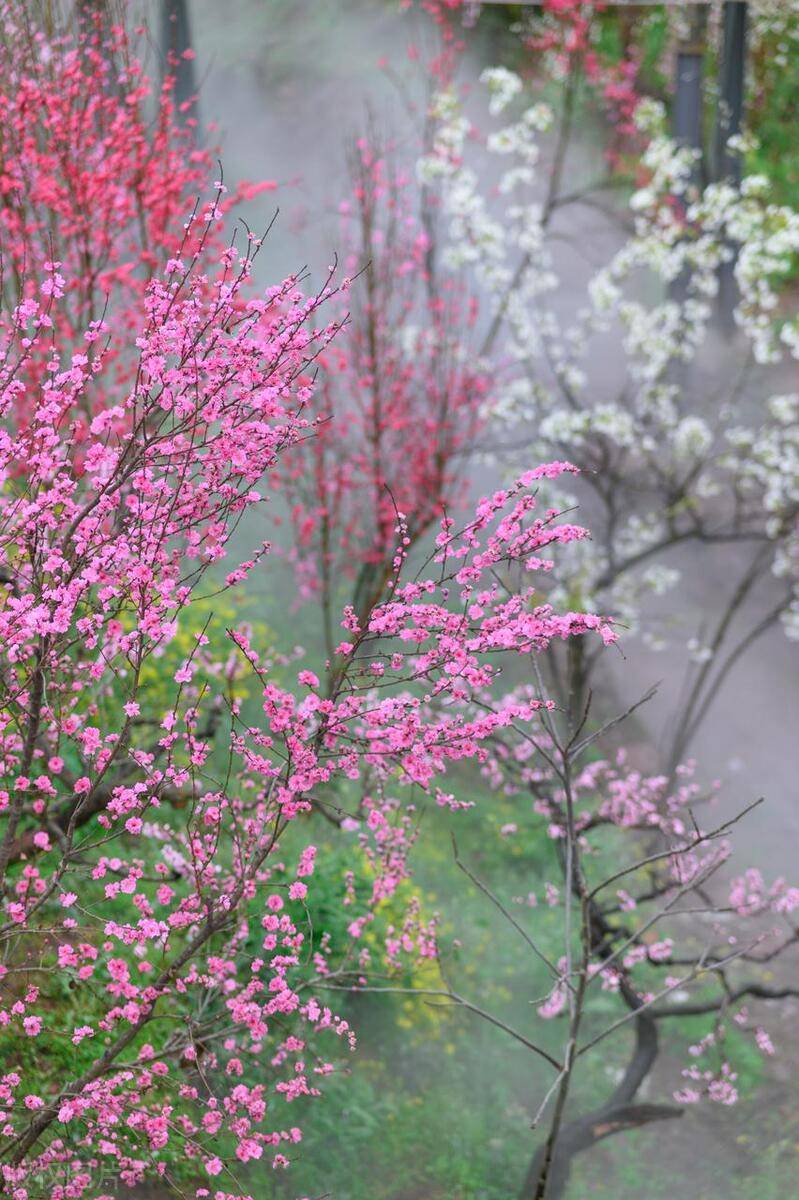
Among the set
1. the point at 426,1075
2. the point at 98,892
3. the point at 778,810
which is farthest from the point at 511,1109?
the point at 778,810

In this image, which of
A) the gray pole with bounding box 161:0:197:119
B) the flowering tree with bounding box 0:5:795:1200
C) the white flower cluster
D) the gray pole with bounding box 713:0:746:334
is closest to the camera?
the flowering tree with bounding box 0:5:795:1200

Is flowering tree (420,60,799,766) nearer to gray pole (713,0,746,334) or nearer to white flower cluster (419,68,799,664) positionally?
white flower cluster (419,68,799,664)

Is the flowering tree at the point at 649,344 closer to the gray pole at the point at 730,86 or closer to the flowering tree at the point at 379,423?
the flowering tree at the point at 379,423

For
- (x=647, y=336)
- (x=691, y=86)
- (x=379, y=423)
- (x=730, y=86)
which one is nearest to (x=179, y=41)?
(x=379, y=423)

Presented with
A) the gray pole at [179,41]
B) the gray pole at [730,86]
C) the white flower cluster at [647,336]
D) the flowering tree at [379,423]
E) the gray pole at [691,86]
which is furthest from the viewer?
the gray pole at [730,86]

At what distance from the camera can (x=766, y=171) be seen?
18703 millimetres

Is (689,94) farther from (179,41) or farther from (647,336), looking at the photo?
(179,41)

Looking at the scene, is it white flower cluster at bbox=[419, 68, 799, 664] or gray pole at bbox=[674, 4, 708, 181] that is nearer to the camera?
white flower cluster at bbox=[419, 68, 799, 664]

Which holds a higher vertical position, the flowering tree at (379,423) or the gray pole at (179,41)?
the gray pole at (179,41)

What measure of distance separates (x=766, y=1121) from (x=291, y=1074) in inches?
172

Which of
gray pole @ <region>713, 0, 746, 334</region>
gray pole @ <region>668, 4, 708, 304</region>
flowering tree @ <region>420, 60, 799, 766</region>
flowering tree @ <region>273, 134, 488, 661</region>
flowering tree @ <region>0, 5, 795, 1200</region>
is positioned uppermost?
gray pole @ <region>713, 0, 746, 334</region>

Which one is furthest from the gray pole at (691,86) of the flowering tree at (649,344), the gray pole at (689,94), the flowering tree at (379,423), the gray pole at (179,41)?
the gray pole at (179,41)

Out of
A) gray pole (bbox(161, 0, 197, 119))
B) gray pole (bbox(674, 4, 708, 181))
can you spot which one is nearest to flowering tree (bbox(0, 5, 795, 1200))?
gray pole (bbox(161, 0, 197, 119))

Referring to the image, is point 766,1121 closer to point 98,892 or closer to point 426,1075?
point 426,1075
